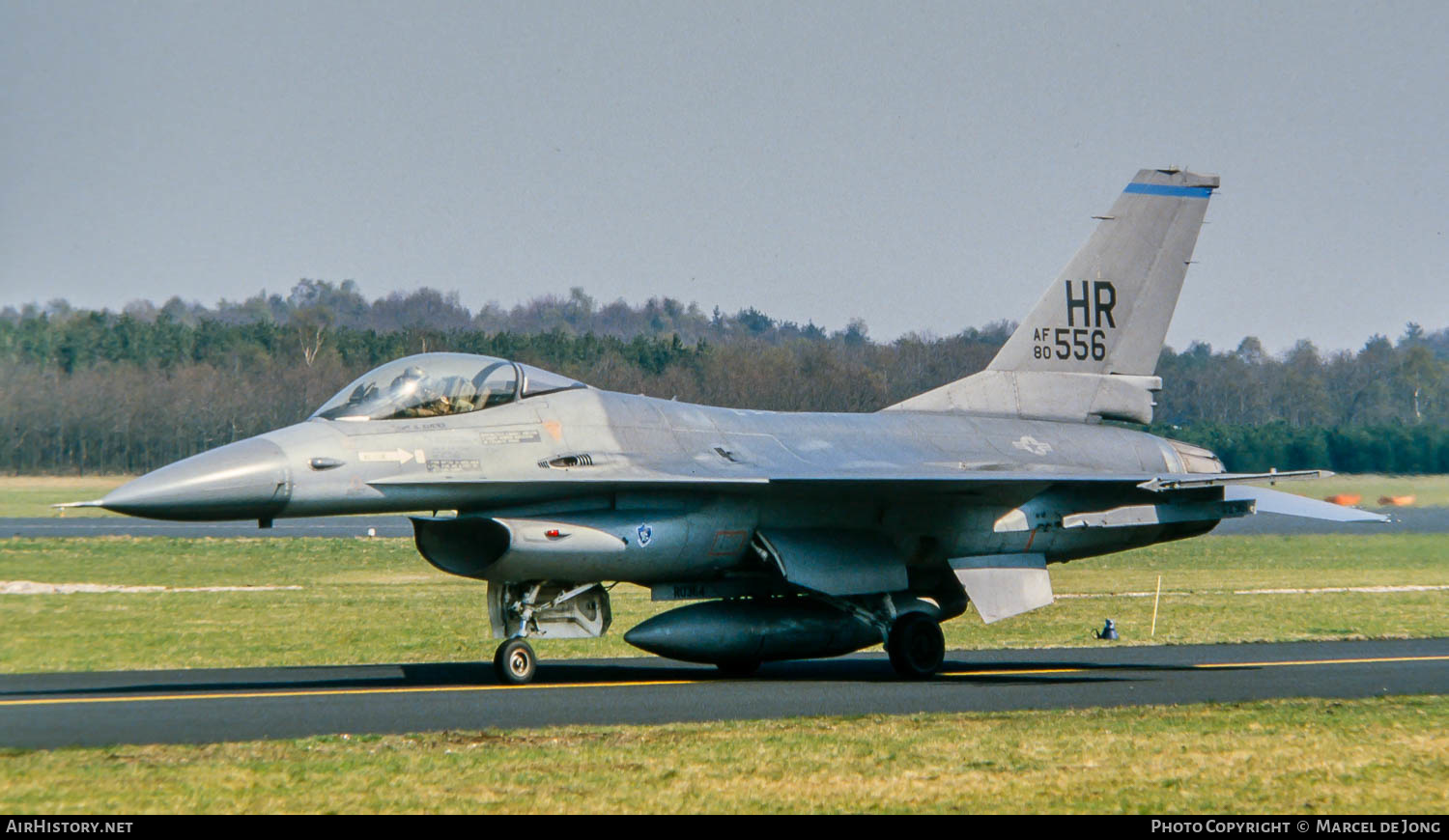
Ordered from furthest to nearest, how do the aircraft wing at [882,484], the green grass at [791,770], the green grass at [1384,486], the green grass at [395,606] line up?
the green grass at [1384,486] → the green grass at [395,606] → the aircraft wing at [882,484] → the green grass at [791,770]

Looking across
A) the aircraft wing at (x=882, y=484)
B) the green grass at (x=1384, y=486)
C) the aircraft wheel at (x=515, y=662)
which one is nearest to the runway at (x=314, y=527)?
the green grass at (x=1384, y=486)

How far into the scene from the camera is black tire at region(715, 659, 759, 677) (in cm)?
1434

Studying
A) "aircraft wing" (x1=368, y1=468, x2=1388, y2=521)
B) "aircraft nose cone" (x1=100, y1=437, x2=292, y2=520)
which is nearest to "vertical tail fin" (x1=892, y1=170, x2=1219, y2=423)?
"aircraft wing" (x1=368, y1=468, x2=1388, y2=521)

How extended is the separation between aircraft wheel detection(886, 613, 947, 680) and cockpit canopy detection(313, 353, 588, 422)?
4.34m

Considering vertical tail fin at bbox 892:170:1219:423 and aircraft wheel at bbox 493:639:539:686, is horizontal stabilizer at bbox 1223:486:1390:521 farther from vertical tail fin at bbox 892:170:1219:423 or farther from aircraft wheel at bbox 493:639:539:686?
aircraft wheel at bbox 493:639:539:686

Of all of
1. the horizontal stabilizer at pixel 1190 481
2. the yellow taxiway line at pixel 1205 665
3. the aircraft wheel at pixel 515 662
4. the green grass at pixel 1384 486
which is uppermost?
the horizontal stabilizer at pixel 1190 481

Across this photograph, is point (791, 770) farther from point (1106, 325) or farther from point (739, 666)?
point (1106, 325)

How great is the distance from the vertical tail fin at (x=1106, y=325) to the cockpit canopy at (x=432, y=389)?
545 centimetres

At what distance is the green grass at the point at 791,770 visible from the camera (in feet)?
24.8

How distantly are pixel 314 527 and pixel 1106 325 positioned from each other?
3314cm

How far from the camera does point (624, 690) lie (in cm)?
1294

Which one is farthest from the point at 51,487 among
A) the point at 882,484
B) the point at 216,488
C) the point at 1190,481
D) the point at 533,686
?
the point at 1190,481

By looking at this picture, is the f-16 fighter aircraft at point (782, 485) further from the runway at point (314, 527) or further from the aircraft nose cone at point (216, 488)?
the runway at point (314, 527)
